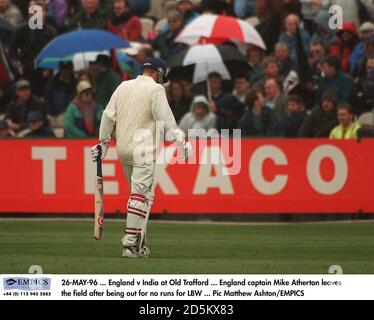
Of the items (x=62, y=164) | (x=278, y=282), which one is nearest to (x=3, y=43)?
(x=62, y=164)

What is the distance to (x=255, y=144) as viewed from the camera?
21.8 metres

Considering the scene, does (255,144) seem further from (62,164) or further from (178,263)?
(178,263)

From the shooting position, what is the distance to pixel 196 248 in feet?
56.7

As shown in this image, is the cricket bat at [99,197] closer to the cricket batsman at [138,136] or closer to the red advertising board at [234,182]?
the cricket batsman at [138,136]

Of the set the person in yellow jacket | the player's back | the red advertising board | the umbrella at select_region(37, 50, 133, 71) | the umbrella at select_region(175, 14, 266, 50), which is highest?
the umbrella at select_region(175, 14, 266, 50)

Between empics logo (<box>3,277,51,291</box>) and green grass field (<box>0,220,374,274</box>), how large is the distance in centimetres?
131

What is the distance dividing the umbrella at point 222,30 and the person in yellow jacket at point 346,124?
2943 millimetres

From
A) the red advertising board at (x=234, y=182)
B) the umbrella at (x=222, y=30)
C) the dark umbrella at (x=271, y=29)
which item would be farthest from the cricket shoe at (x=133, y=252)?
the dark umbrella at (x=271, y=29)

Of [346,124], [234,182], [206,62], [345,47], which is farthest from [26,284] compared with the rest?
[345,47]

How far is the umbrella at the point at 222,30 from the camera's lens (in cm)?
2422

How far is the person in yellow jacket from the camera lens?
21922mm

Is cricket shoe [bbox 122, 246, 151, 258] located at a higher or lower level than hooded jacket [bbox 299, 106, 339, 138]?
lower

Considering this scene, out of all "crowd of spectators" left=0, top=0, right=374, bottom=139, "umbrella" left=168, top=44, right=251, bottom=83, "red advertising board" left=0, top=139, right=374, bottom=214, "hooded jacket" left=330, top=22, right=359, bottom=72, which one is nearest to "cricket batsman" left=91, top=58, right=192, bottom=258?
"red advertising board" left=0, top=139, right=374, bottom=214

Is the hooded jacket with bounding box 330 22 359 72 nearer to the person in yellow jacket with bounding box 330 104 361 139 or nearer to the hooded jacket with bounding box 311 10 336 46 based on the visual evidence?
the hooded jacket with bounding box 311 10 336 46
